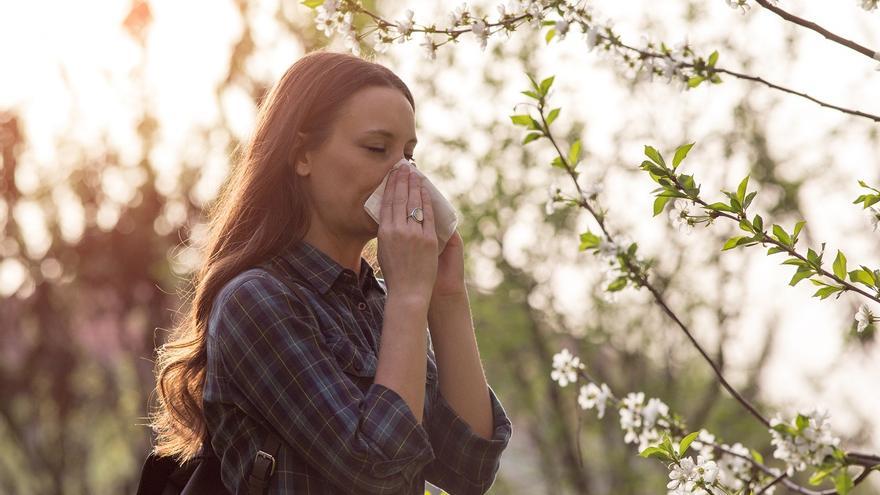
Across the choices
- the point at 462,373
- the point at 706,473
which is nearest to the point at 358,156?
the point at 462,373

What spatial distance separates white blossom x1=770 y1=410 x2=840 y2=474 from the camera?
169 centimetres

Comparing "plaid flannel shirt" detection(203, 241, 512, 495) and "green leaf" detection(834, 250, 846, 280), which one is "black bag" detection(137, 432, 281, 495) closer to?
"plaid flannel shirt" detection(203, 241, 512, 495)

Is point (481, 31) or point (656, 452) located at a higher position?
point (481, 31)

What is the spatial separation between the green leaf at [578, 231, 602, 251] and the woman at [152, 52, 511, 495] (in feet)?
1.05

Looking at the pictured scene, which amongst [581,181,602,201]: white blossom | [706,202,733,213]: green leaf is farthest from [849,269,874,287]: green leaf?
[581,181,602,201]: white blossom

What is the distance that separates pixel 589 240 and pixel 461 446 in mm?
573

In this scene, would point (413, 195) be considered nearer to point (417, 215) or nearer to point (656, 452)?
point (417, 215)

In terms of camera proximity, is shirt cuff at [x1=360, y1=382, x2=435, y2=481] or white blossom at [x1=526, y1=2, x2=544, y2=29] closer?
shirt cuff at [x1=360, y1=382, x2=435, y2=481]

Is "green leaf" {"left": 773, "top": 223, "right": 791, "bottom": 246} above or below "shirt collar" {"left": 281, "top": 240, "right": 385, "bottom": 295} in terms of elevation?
above

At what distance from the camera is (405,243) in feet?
7.57

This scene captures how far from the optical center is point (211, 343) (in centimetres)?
217

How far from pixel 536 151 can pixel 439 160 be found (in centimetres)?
87

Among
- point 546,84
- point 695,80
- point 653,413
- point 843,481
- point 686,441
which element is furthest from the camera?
point 653,413

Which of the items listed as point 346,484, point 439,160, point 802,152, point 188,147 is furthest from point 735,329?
point 346,484
